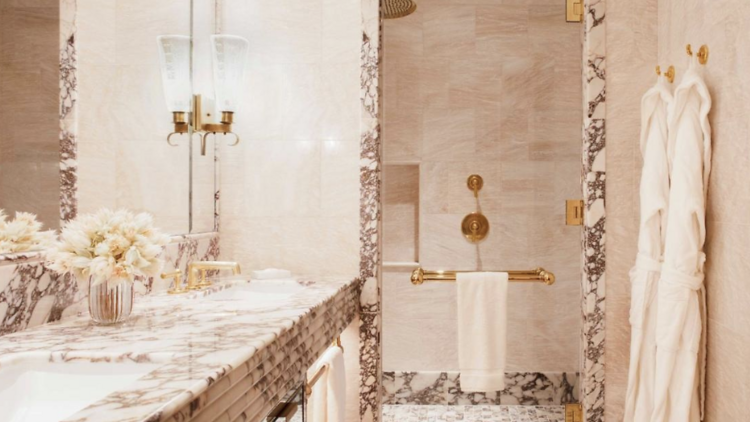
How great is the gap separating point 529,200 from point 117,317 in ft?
9.00

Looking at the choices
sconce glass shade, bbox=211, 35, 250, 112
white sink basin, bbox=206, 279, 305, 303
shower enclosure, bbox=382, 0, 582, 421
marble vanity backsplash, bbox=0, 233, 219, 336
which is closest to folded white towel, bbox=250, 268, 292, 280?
white sink basin, bbox=206, 279, 305, 303

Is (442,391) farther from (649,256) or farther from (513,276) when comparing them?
(649,256)

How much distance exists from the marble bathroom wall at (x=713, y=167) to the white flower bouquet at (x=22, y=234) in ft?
6.27

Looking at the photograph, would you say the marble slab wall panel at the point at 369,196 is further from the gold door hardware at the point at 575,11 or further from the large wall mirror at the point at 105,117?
the gold door hardware at the point at 575,11

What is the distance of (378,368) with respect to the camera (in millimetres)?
2531

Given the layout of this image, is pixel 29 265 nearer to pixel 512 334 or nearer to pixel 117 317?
pixel 117 317

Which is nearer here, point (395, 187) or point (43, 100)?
point (43, 100)

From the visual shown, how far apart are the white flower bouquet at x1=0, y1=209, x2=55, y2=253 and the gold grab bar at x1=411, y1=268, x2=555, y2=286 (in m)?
1.86

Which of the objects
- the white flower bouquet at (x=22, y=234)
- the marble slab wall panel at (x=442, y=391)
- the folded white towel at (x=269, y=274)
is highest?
the white flower bouquet at (x=22, y=234)

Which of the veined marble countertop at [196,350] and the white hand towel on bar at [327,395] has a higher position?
the veined marble countertop at [196,350]

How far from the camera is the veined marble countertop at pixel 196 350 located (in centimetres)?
84

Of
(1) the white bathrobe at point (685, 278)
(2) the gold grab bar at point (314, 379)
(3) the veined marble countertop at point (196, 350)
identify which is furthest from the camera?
(1) the white bathrobe at point (685, 278)

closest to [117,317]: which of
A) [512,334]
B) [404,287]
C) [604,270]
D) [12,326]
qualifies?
[12,326]

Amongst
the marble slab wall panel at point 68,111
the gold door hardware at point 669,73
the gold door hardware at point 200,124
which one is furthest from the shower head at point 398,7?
the marble slab wall panel at point 68,111
